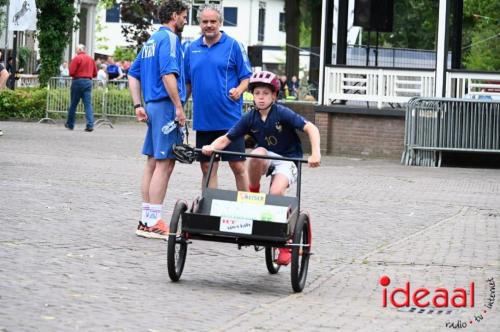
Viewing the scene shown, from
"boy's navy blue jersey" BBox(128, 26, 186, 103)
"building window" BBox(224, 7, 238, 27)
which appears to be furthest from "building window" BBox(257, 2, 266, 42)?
"boy's navy blue jersey" BBox(128, 26, 186, 103)

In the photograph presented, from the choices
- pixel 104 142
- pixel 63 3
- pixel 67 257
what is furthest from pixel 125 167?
pixel 63 3

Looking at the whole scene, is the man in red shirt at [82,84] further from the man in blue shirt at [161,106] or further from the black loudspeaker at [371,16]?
the man in blue shirt at [161,106]

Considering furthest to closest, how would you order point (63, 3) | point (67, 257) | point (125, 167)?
1. point (63, 3)
2. point (125, 167)
3. point (67, 257)

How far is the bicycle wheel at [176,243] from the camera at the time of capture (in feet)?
29.4

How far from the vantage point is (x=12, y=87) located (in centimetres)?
3772

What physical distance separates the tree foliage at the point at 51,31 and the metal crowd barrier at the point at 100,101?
191cm

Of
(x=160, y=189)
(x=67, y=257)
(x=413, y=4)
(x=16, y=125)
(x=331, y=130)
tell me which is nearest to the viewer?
(x=67, y=257)

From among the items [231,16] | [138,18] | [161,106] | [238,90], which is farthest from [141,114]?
[231,16]

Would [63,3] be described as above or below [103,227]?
above

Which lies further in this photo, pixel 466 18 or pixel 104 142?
pixel 466 18

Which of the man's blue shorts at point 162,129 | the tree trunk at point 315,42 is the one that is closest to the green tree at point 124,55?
the tree trunk at point 315,42

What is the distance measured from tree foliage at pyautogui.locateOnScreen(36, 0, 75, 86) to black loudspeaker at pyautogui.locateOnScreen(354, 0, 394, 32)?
38.0 ft

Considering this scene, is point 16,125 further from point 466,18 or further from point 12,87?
point 466,18

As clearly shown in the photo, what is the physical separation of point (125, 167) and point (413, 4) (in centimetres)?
4496
